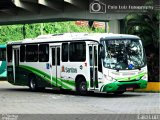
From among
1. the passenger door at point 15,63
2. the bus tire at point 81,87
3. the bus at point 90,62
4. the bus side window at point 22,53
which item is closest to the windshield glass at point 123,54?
the bus at point 90,62

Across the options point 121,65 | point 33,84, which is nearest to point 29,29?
point 33,84

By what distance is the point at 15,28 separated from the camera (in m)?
73.9

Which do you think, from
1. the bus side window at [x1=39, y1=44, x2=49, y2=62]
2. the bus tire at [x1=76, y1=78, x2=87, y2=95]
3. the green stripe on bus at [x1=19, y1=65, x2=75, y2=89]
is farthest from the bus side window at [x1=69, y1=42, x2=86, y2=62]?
the bus side window at [x1=39, y1=44, x2=49, y2=62]

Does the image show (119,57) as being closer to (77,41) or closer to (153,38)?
(77,41)

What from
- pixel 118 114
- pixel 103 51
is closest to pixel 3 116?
pixel 118 114

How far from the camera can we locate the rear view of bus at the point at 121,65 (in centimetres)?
2227

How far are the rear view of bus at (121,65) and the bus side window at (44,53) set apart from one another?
4.56 m

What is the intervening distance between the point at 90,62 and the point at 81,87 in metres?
1.40

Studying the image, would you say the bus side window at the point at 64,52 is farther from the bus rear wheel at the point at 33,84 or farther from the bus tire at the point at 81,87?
the bus rear wheel at the point at 33,84

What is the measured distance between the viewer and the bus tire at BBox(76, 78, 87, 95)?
23453 mm

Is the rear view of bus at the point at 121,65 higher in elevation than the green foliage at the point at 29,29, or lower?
lower

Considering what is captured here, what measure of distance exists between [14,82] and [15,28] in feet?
149

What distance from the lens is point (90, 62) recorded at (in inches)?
904

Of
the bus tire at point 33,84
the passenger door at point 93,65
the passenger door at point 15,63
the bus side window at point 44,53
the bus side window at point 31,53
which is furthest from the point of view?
the passenger door at point 15,63
